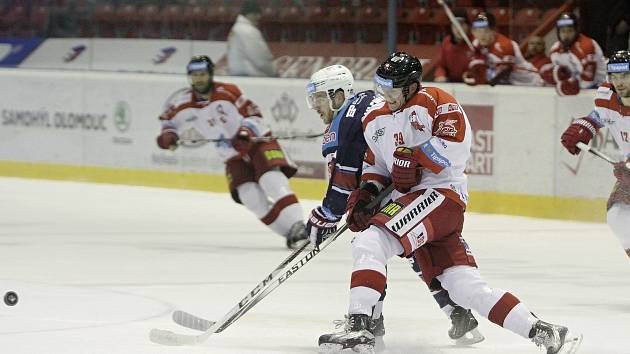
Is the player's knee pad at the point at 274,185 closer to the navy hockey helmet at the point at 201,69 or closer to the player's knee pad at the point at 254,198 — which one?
the player's knee pad at the point at 254,198

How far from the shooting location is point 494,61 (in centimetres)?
1100

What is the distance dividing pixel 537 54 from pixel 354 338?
20.5 feet

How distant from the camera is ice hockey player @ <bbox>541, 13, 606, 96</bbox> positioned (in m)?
10.3

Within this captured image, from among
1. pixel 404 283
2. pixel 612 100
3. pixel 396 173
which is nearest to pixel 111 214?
pixel 404 283

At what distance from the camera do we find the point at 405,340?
5785mm

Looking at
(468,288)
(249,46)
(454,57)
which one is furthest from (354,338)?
(249,46)

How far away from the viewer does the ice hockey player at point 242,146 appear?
9.20 m

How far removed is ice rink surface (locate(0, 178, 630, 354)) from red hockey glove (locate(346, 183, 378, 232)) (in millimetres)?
506

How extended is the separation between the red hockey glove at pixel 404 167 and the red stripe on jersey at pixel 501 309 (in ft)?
1.61

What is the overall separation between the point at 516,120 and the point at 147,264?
11.1ft

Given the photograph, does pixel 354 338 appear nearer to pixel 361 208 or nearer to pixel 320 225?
pixel 361 208

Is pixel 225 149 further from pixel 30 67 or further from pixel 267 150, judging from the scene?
pixel 30 67

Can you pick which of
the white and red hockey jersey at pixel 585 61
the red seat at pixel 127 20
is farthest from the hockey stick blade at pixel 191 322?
the red seat at pixel 127 20

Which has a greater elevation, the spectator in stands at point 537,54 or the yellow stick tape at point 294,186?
the spectator in stands at point 537,54
